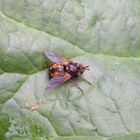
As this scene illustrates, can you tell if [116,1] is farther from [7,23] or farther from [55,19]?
[7,23]

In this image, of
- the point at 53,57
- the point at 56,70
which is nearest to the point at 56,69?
the point at 56,70

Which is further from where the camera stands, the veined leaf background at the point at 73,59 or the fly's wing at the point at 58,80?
the fly's wing at the point at 58,80

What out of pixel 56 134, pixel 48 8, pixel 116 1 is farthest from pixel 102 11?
pixel 56 134

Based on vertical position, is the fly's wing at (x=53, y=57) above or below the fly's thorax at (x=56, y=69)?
above

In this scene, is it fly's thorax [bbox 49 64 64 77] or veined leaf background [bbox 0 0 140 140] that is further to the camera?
fly's thorax [bbox 49 64 64 77]

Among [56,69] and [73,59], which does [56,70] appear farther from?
[73,59]
